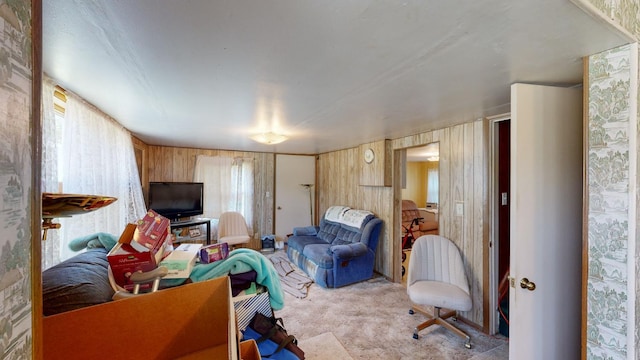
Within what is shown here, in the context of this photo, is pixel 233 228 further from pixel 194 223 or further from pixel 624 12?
pixel 624 12

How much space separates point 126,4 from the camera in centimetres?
85

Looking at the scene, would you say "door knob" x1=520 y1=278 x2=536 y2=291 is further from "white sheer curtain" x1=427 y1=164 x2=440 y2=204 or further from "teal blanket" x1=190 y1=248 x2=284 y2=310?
"white sheer curtain" x1=427 y1=164 x2=440 y2=204

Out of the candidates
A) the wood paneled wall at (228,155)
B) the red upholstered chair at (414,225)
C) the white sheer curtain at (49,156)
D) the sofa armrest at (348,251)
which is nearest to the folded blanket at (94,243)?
the white sheer curtain at (49,156)

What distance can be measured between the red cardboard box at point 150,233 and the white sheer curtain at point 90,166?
69 centimetres

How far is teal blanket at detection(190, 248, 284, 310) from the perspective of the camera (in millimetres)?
1315

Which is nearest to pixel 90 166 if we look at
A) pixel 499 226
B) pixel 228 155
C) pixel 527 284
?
pixel 228 155

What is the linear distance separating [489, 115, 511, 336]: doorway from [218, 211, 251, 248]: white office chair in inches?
146

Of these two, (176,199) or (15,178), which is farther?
(176,199)

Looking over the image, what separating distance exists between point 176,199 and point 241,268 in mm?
3535

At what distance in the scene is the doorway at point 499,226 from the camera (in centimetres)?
241

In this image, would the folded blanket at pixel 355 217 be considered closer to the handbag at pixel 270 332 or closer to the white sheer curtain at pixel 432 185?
the handbag at pixel 270 332

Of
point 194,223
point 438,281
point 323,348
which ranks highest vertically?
point 194,223

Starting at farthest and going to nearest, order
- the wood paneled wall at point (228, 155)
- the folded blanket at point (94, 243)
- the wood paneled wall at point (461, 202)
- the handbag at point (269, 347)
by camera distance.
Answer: the wood paneled wall at point (228, 155)
the wood paneled wall at point (461, 202)
the folded blanket at point (94, 243)
the handbag at point (269, 347)

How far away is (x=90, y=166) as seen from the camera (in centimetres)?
207
